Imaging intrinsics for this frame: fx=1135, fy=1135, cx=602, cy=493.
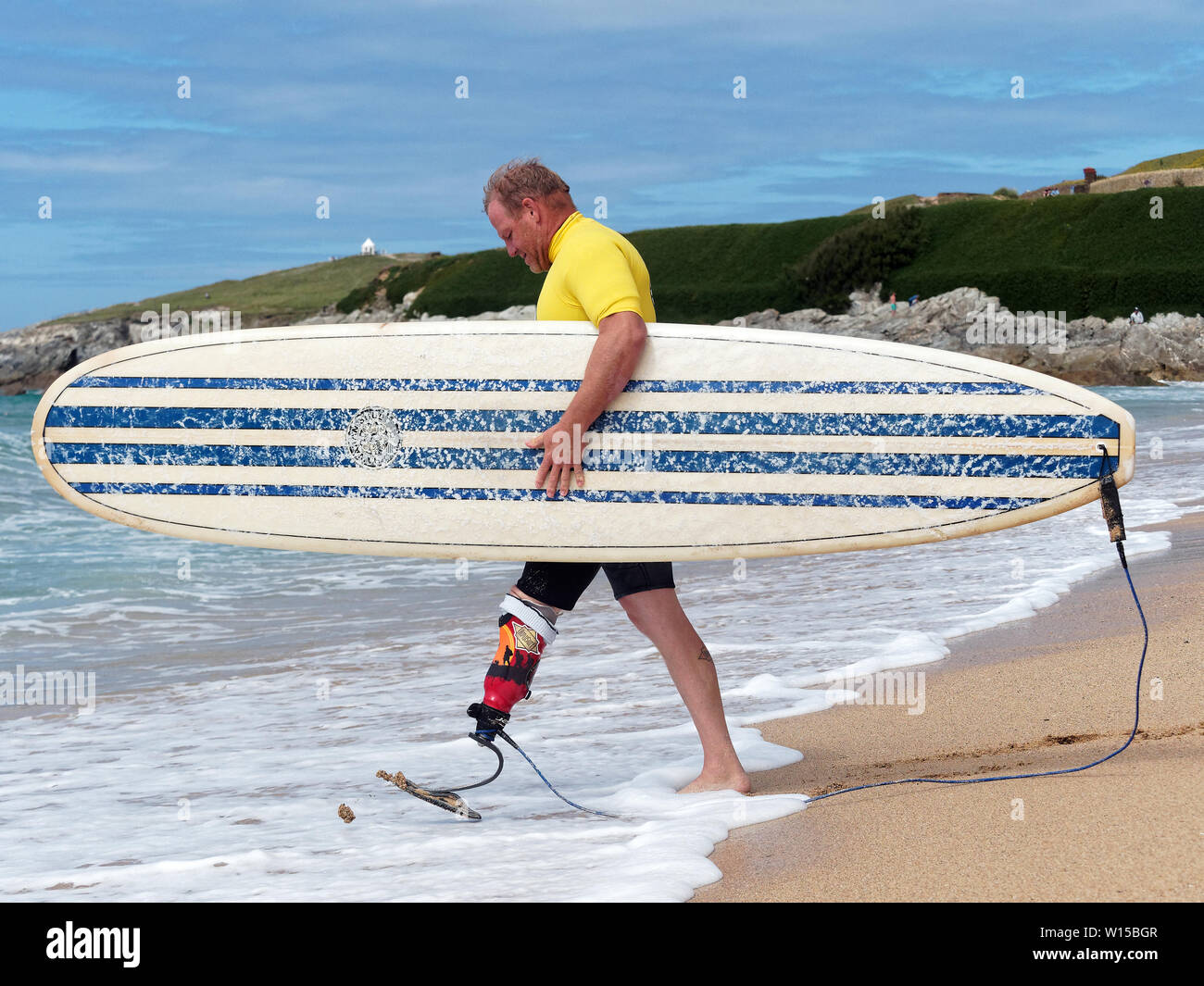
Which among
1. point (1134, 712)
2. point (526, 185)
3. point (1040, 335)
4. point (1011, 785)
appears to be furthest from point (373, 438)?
point (1040, 335)

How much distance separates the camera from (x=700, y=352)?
2.92 m

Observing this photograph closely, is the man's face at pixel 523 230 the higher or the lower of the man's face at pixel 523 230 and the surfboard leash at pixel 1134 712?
the higher

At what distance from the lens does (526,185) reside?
104 inches

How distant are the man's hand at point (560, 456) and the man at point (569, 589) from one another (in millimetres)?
21

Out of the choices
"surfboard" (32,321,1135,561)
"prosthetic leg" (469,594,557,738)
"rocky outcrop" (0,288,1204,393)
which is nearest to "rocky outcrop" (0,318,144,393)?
"rocky outcrop" (0,288,1204,393)

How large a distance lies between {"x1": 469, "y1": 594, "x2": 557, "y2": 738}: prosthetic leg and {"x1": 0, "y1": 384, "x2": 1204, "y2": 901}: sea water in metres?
0.25

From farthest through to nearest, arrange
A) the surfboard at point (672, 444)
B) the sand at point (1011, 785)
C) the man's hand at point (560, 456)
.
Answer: the surfboard at point (672, 444), the man's hand at point (560, 456), the sand at point (1011, 785)

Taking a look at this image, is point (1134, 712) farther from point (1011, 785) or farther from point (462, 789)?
point (462, 789)

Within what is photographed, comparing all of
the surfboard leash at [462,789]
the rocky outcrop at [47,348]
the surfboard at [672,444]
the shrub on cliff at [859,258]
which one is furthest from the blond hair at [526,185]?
the rocky outcrop at [47,348]

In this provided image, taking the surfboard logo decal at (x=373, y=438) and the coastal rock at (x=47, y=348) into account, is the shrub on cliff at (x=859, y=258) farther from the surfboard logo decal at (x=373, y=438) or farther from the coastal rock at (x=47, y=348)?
the coastal rock at (x=47, y=348)

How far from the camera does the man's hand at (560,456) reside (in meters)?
2.76

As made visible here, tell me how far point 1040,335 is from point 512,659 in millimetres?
36921
